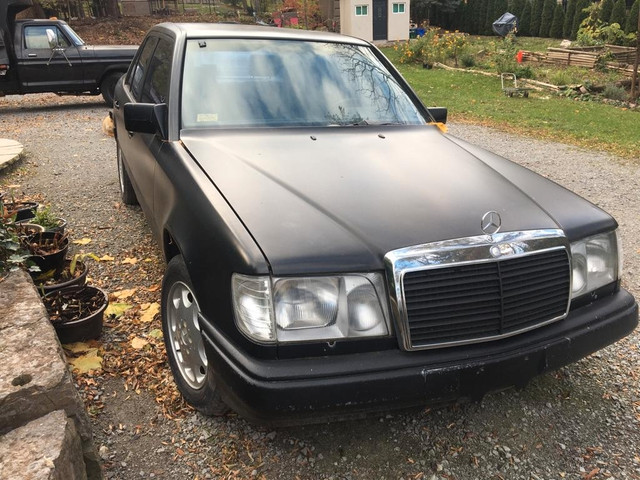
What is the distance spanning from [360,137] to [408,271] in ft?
4.43

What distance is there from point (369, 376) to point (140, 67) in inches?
141

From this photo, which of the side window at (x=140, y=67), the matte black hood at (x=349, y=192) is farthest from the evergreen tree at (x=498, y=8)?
the matte black hood at (x=349, y=192)

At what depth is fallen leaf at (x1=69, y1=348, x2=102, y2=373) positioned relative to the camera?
9.50 ft

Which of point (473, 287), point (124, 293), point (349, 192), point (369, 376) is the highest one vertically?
point (349, 192)

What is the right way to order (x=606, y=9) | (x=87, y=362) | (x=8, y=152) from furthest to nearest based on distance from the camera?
(x=606, y=9) → (x=8, y=152) → (x=87, y=362)

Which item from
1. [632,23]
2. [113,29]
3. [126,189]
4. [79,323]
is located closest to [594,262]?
[79,323]

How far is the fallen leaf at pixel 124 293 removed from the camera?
12.2 ft

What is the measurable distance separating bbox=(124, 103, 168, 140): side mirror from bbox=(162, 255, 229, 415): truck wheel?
871 mm

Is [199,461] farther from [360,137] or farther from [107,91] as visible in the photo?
[107,91]

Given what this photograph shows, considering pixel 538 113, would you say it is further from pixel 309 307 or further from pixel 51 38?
pixel 309 307

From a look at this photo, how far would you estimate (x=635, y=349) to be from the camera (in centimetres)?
314

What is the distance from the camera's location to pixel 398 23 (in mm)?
26203

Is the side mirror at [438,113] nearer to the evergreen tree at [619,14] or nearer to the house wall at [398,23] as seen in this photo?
the house wall at [398,23]

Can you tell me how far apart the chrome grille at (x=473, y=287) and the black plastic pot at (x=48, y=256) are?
240 centimetres
